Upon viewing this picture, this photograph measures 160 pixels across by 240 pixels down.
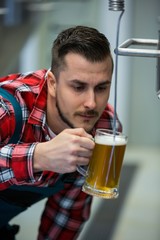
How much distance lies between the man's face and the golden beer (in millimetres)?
147

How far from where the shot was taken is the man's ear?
4.25 ft

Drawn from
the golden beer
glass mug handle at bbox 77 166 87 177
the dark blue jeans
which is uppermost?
the golden beer

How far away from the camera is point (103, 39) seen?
1.24m

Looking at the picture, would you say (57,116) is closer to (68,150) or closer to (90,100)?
(90,100)

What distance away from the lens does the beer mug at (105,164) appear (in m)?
1.02

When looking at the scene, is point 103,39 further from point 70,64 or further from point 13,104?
point 13,104

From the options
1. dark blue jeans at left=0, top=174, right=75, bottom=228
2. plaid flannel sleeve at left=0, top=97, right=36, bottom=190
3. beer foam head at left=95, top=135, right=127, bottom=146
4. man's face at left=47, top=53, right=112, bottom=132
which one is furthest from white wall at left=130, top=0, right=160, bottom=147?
beer foam head at left=95, top=135, right=127, bottom=146

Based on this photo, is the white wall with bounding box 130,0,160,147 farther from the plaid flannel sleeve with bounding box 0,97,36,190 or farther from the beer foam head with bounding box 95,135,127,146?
the beer foam head with bounding box 95,135,127,146

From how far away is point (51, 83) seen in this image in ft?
4.29

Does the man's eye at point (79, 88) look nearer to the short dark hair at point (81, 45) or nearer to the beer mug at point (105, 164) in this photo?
the short dark hair at point (81, 45)

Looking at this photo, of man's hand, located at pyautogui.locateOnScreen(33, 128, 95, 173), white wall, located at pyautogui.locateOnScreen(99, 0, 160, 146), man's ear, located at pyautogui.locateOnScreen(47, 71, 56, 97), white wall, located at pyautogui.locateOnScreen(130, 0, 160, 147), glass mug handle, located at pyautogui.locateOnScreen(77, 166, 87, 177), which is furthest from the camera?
white wall, located at pyautogui.locateOnScreen(130, 0, 160, 147)

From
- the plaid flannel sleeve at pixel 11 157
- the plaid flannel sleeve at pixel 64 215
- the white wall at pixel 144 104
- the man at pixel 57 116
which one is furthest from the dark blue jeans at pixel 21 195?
the white wall at pixel 144 104

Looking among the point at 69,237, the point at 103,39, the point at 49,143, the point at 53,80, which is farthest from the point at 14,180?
the point at 69,237

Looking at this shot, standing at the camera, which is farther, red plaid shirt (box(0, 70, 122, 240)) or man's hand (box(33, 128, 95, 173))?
red plaid shirt (box(0, 70, 122, 240))
